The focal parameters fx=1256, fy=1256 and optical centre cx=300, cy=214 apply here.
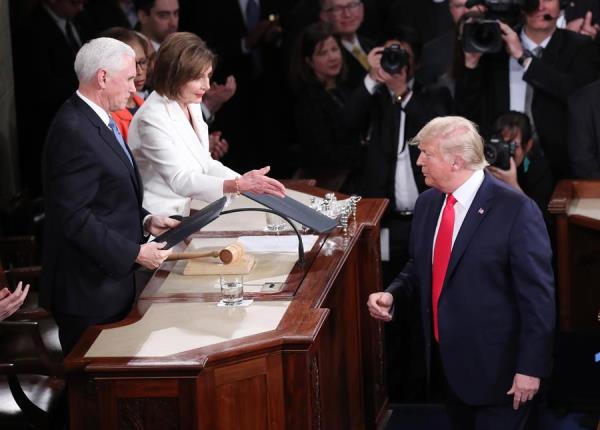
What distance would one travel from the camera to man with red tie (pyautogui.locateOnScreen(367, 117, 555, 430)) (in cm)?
416

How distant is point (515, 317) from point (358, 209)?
1.51m

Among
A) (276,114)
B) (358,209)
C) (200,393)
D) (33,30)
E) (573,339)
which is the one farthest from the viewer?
(276,114)

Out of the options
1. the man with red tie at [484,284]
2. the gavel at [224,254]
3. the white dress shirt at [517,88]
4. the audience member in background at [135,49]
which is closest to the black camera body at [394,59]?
the white dress shirt at [517,88]

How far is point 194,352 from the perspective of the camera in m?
3.82

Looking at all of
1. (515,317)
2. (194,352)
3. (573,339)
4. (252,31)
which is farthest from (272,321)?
(252,31)

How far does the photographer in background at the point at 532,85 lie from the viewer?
6.77 meters

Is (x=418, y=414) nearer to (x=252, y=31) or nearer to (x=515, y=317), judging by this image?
(x=515, y=317)

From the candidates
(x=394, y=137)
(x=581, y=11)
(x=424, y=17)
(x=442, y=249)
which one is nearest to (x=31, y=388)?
(x=442, y=249)

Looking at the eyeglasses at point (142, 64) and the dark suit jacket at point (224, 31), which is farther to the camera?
the dark suit jacket at point (224, 31)

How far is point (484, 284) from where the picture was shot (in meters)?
4.25

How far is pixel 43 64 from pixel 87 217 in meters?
3.10

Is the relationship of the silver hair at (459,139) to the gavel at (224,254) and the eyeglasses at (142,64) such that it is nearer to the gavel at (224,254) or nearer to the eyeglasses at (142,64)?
the gavel at (224,254)

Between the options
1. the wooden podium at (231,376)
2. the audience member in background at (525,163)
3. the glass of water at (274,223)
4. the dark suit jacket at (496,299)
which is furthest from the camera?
the audience member in background at (525,163)

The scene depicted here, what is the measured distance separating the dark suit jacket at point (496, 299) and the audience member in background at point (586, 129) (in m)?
2.40
